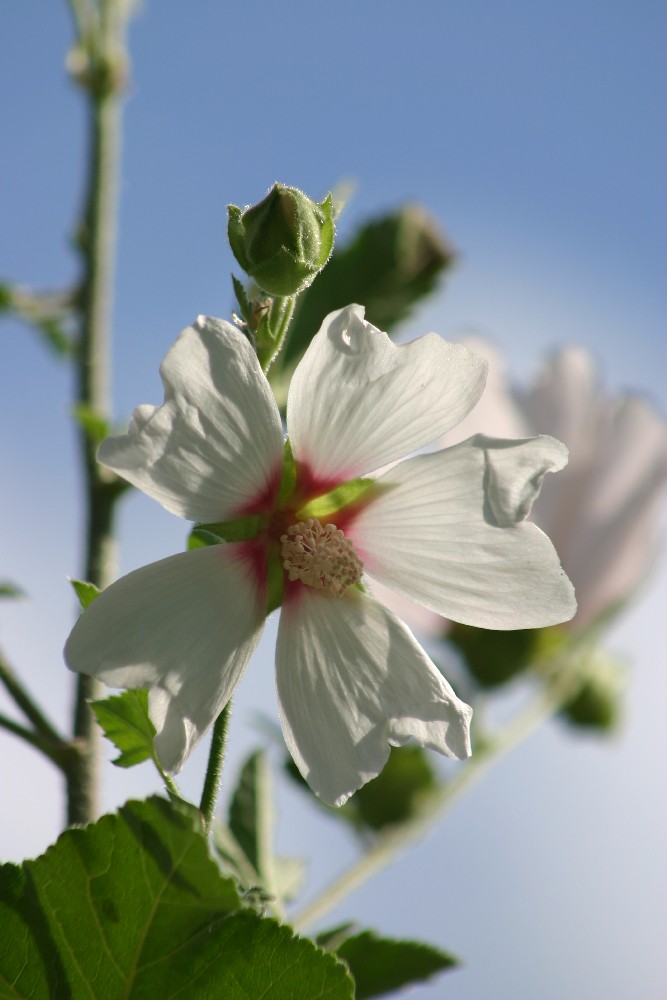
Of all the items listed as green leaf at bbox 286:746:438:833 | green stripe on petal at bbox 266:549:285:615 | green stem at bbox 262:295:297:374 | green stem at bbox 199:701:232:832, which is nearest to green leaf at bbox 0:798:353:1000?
green stem at bbox 199:701:232:832

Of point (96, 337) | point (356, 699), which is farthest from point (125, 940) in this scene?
point (96, 337)

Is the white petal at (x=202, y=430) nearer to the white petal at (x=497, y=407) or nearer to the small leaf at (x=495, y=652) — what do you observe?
the white petal at (x=497, y=407)

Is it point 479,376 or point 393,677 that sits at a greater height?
point 479,376

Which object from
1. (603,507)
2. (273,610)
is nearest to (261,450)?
(273,610)

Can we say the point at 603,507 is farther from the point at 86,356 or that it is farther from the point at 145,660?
the point at 145,660

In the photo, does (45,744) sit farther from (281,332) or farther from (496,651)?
(496,651)

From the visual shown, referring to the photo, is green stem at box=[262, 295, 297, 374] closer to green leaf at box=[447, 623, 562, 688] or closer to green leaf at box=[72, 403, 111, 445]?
green leaf at box=[72, 403, 111, 445]

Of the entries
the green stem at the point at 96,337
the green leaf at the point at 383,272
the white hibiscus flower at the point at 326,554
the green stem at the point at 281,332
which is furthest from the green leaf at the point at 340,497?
the green leaf at the point at 383,272
